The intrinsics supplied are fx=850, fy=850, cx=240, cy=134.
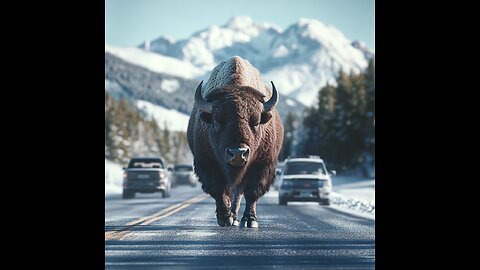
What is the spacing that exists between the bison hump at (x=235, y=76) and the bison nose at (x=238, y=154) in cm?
190

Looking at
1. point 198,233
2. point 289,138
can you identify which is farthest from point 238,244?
point 289,138

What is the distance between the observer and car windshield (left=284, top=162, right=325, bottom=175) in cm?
2808

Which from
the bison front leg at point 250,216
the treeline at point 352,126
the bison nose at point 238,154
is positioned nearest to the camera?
the bison nose at point 238,154

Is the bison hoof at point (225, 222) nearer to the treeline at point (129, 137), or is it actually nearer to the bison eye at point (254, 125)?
the bison eye at point (254, 125)

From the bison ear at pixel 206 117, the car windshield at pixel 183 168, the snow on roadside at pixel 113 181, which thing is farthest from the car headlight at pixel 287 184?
the car windshield at pixel 183 168

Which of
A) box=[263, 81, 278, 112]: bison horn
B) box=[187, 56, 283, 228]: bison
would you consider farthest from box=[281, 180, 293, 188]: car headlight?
box=[263, 81, 278, 112]: bison horn

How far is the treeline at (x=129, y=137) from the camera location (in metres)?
118

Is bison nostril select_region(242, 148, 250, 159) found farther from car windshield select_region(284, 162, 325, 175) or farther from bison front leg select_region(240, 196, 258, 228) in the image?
car windshield select_region(284, 162, 325, 175)
